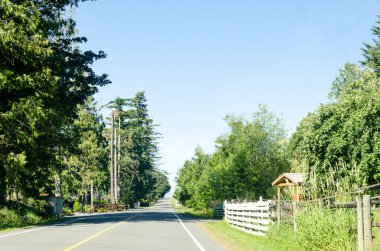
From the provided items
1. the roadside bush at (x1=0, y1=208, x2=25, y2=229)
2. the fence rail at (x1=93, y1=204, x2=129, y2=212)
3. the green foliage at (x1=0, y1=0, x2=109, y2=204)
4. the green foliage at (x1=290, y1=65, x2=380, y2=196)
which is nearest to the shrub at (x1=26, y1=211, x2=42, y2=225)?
the roadside bush at (x1=0, y1=208, x2=25, y2=229)

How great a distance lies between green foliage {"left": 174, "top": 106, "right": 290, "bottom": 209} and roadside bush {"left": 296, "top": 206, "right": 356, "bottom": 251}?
2682 centimetres

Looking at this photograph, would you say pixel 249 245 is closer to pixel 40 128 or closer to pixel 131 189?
pixel 40 128

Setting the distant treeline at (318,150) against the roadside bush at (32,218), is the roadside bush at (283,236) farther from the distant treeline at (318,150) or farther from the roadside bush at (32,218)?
the roadside bush at (32,218)

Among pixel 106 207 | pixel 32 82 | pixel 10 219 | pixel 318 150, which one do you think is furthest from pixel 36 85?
pixel 106 207

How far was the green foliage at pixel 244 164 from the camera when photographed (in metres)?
39.8

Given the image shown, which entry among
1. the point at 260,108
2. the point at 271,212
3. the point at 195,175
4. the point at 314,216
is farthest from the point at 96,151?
the point at 314,216

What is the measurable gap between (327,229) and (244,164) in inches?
1134

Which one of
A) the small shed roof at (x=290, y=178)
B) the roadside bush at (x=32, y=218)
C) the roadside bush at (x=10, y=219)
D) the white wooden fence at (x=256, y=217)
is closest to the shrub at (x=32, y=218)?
the roadside bush at (x=32, y=218)

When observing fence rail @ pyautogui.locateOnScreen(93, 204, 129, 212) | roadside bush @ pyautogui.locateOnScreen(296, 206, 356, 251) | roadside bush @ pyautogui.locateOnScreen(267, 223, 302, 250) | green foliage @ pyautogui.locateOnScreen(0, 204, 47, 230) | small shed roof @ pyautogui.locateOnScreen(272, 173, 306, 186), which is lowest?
fence rail @ pyautogui.locateOnScreen(93, 204, 129, 212)

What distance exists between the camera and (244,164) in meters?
39.9

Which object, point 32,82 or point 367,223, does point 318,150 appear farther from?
point 367,223

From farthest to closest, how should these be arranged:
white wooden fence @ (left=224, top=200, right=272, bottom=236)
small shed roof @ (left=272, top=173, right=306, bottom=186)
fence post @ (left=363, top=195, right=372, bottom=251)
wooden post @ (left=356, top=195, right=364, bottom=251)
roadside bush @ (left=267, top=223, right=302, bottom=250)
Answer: small shed roof @ (left=272, top=173, right=306, bottom=186) < white wooden fence @ (left=224, top=200, right=272, bottom=236) < roadside bush @ (left=267, top=223, right=302, bottom=250) < wooden post @ (left=356, top=195, right=364, bottom=251) < fence post @ (left=363, top=195, right=372, bottom=251)

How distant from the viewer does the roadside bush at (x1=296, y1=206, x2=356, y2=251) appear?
10.7 m

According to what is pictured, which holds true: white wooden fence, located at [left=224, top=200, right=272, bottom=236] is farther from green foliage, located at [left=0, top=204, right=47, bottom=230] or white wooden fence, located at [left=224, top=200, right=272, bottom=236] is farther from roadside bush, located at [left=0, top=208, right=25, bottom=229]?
roadside bush, located at [left=0, top=208, right=25, bottom=229]
